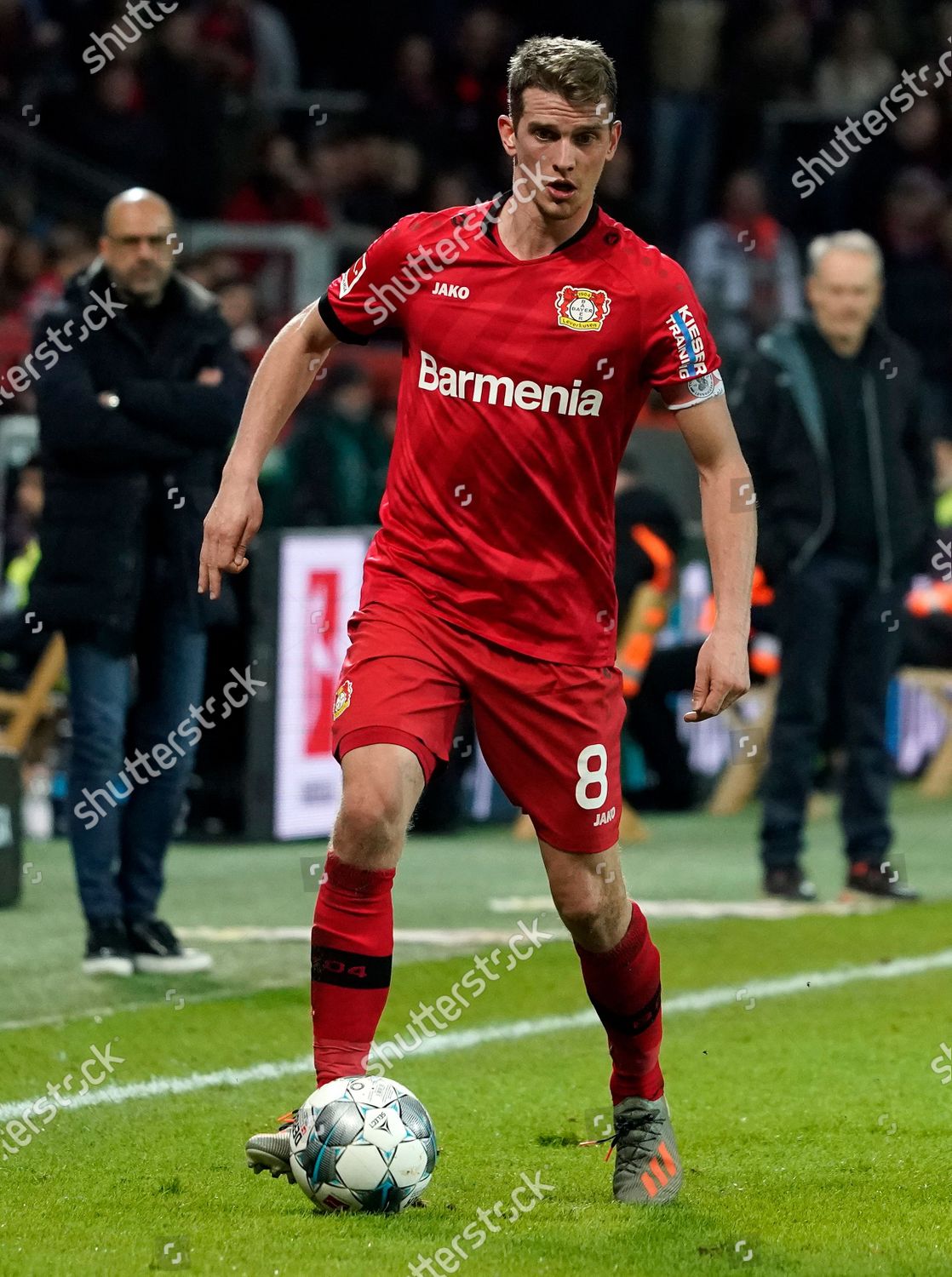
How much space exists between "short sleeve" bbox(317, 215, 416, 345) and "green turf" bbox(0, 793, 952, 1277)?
1.75 metres

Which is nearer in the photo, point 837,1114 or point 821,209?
point 837,1114

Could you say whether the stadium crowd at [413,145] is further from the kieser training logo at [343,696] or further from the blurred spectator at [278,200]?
the kieser training logo at [343,696]

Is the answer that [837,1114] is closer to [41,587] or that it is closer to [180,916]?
[41,587]

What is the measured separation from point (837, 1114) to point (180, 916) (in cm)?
373

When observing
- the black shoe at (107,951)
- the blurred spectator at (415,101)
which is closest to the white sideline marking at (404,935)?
the black shoe at (107,951)

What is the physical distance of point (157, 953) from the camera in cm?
752

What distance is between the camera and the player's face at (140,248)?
283 inches

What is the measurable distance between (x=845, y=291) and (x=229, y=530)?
5076 mm

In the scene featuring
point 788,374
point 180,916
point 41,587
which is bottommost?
point 180,916

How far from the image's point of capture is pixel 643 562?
478 inches

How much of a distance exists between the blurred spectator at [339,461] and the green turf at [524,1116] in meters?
4.82

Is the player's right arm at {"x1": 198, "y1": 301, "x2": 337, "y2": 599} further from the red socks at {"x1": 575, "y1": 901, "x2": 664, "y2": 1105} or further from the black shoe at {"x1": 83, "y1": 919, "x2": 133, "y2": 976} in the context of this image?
the black shoe at {"x1": 83, "y1": 919, "x2": 133, "y2": 976}

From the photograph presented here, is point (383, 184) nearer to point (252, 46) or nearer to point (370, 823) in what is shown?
point (252, 46)

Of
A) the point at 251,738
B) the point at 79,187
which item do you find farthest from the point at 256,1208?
the point at 79,187
